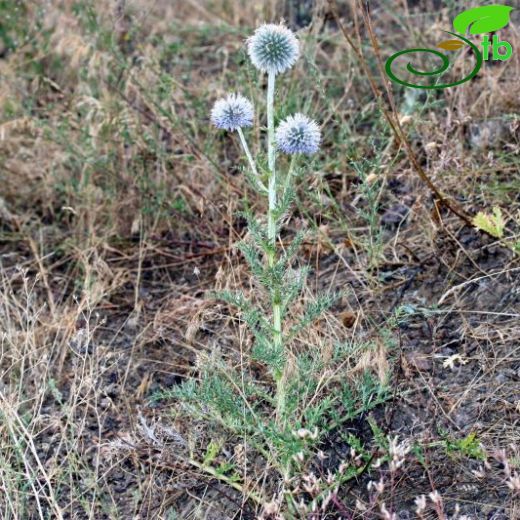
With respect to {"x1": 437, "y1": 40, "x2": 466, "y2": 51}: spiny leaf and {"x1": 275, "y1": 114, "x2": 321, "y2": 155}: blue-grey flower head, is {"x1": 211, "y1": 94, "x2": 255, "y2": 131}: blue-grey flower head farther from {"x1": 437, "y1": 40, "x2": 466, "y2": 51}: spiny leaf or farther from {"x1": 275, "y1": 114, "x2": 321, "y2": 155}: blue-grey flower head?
{"x1": 437, "y1": 40, "x2": 466, "y2": 51}: spiny leaf

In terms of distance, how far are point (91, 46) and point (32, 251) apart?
1219 millimetres

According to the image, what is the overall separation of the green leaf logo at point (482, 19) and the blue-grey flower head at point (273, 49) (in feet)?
5.18

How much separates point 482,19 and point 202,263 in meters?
1.83

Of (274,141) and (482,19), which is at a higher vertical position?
(274,141)

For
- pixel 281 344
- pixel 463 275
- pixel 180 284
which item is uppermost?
pixel 281 344

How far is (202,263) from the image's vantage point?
3.86 meters

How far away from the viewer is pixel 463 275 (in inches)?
134

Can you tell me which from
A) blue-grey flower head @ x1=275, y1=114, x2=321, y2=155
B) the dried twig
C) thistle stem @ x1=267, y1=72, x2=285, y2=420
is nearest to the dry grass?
the dried twig

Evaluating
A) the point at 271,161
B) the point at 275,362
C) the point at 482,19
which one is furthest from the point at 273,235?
the point at 482,19

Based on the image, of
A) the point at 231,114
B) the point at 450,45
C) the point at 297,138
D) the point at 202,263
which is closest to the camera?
the point at 297,138

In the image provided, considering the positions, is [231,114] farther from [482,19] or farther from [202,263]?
[482,19]

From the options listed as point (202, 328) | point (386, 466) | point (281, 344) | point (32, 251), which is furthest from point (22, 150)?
point (386, 466)

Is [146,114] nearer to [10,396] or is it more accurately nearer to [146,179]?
[146,179]

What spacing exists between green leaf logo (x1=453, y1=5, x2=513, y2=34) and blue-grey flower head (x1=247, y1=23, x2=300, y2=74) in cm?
158
